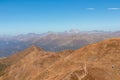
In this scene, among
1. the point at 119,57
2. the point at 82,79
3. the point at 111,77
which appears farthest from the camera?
the point at 119,57

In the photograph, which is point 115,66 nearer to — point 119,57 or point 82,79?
point 119,57

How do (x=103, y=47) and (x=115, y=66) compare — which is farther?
(x=103, y=47)

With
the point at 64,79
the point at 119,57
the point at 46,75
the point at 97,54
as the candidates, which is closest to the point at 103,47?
the point at 97,54

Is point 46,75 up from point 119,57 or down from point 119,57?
down

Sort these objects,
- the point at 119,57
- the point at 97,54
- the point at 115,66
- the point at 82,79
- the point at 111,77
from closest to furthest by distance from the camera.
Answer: the point at 82,79 < the point at 111,77 < the point at 115,66 < the point at 119,57 < the point at 97,54

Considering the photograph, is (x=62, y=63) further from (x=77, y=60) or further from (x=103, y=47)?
(x=103, y=47)

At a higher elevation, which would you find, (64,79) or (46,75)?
(64,79)

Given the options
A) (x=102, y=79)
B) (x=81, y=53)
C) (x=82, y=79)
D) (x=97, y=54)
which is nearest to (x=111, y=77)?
(x=102, y=79)

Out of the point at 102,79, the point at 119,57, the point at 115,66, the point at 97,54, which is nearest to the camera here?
the point at 102,79

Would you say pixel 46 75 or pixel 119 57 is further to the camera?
pixel 46 75
